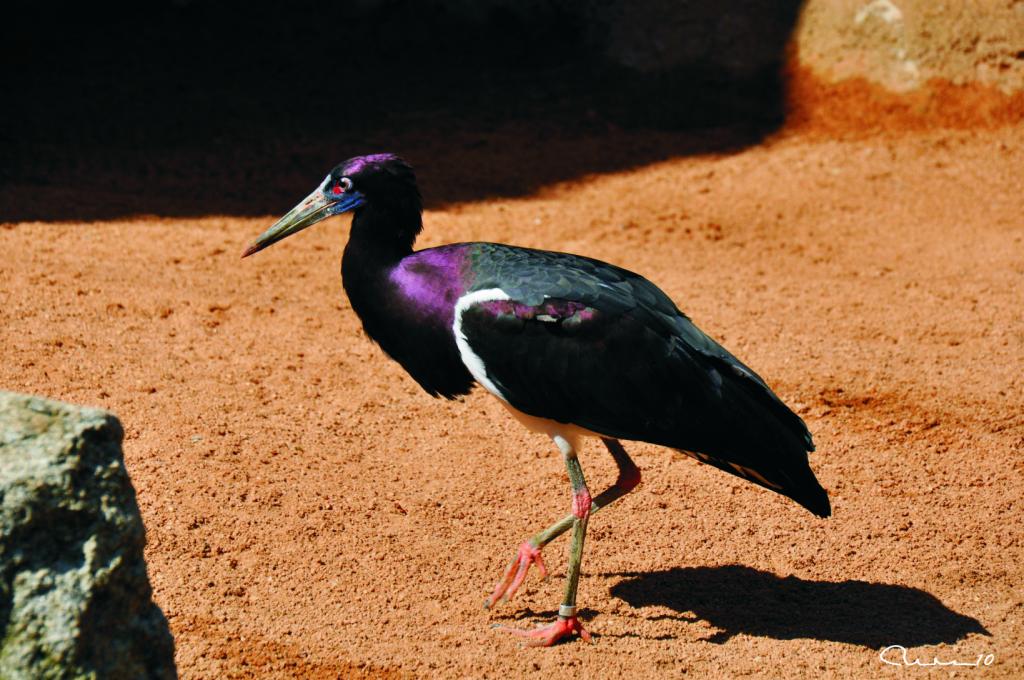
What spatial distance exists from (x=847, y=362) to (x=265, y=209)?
3838 millimetres

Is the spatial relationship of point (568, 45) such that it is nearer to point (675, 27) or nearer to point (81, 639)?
point (675, 27)

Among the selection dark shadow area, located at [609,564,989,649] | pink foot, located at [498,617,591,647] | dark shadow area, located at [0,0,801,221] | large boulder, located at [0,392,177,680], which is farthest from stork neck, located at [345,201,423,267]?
dark shadow area, located at [0,0,801,221]

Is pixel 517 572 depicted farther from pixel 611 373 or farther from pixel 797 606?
pixel 797 606

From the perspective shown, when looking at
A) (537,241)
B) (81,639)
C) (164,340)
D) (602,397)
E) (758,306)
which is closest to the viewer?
(81,639)

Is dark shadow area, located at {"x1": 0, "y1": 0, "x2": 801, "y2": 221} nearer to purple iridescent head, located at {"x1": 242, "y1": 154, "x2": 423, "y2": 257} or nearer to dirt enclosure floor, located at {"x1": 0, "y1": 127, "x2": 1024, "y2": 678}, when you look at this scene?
dirt enclosure floor, located at {"x1": 0, "y1": 127, "x2": 1024, "y2": 678}

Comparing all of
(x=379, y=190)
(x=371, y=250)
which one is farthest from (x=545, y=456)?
(x=379, y=190)

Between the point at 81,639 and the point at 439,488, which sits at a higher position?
the point at 81,639

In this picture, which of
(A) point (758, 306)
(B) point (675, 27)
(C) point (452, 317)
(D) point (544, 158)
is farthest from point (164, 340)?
(B) point (675, 27)

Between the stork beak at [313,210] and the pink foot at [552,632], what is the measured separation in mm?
1703

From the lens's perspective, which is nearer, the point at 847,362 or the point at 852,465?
the point at 852,465

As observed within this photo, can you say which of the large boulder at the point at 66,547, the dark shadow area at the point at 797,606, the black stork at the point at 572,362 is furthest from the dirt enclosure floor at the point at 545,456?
the large boulder at the point at 66,547

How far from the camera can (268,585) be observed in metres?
4.42

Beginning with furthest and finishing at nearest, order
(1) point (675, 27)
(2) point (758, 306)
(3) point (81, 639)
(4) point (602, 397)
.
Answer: (1) point (675, 27) < (2) point (758, 306) < (4) point (602, 397) < (3) point (81, 639)

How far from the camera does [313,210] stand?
15.7 feet
